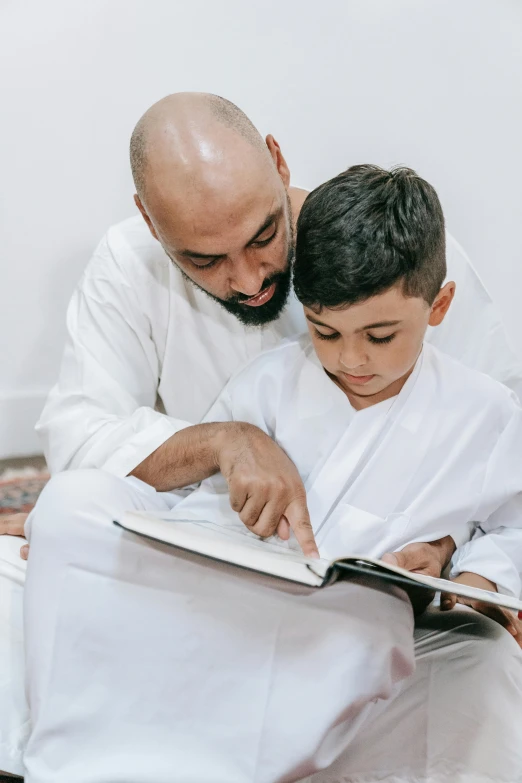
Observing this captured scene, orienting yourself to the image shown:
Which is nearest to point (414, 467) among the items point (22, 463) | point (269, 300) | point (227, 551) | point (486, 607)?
point (486, 607)

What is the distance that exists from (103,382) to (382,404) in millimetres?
662

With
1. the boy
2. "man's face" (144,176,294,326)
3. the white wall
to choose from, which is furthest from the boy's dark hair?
the white wall

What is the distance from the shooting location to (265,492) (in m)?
1.43

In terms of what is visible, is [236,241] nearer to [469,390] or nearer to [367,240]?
[367,240]

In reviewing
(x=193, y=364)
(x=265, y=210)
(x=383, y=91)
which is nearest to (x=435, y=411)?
(x=265, y=210)

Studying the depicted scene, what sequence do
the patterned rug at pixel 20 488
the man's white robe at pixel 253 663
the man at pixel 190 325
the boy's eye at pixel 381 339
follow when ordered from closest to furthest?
1. the man's white robe at pixel 253 663
2. the boy's eye at pixel 381 339
3. the man at pixel 190 325
4. the patterned rug at pixel 20 488

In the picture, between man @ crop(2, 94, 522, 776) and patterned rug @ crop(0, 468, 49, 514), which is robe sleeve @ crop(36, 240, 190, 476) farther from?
patterned rug @ crop(0, 468, 49, 514)

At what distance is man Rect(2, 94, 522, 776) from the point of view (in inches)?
59.2

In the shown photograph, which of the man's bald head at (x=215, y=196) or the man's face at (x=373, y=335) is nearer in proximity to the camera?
the man's face at (x=373, y=335)

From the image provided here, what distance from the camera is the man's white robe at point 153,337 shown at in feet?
6.15

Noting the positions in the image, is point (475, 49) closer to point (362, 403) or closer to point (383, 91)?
point (383, 91)

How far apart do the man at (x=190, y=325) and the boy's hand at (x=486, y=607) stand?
0.07m

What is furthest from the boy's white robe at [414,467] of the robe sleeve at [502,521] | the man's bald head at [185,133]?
the man's bald head at [185,133]

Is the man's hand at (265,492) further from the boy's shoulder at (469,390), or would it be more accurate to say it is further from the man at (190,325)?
the boy's shoulder at (469,390)
